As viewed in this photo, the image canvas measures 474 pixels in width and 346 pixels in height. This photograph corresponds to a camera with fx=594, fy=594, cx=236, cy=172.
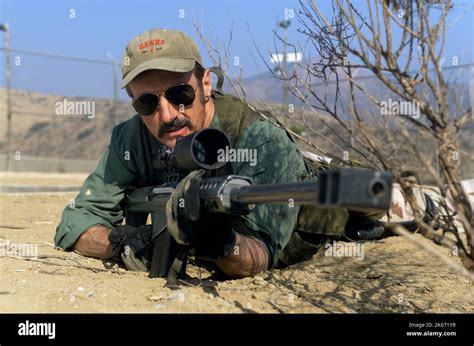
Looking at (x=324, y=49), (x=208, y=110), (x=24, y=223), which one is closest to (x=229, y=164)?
(x=208, y=110)

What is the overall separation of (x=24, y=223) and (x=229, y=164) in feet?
9.22

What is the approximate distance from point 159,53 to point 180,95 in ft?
0.97

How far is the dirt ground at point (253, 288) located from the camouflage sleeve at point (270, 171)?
0.22 metres

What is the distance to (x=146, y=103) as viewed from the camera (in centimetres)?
319

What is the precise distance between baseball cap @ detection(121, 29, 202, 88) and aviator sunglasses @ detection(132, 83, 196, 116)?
0.33 ft

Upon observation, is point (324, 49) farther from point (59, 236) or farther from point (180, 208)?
point (59, 236)

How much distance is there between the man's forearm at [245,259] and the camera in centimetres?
269

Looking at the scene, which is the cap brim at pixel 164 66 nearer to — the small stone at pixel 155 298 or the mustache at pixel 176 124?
the mustache at pixel 176 124

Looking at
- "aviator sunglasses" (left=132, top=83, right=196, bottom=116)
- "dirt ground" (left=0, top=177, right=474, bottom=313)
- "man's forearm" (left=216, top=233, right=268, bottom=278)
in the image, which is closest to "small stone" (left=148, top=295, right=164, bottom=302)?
"dirt ground" (left=0, top=177, right=474, bottom=313)

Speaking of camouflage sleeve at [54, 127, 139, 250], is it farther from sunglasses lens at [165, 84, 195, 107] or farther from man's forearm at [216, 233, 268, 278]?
man's forearm at [216, 233, 268, 278]

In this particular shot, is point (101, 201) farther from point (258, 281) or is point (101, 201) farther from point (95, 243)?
point (258, 281)

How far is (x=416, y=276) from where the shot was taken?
3.29 metres

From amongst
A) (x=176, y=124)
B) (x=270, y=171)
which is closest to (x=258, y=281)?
(x=270, y=171)

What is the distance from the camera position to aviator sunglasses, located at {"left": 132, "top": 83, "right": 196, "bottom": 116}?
Result: 3172 mm
